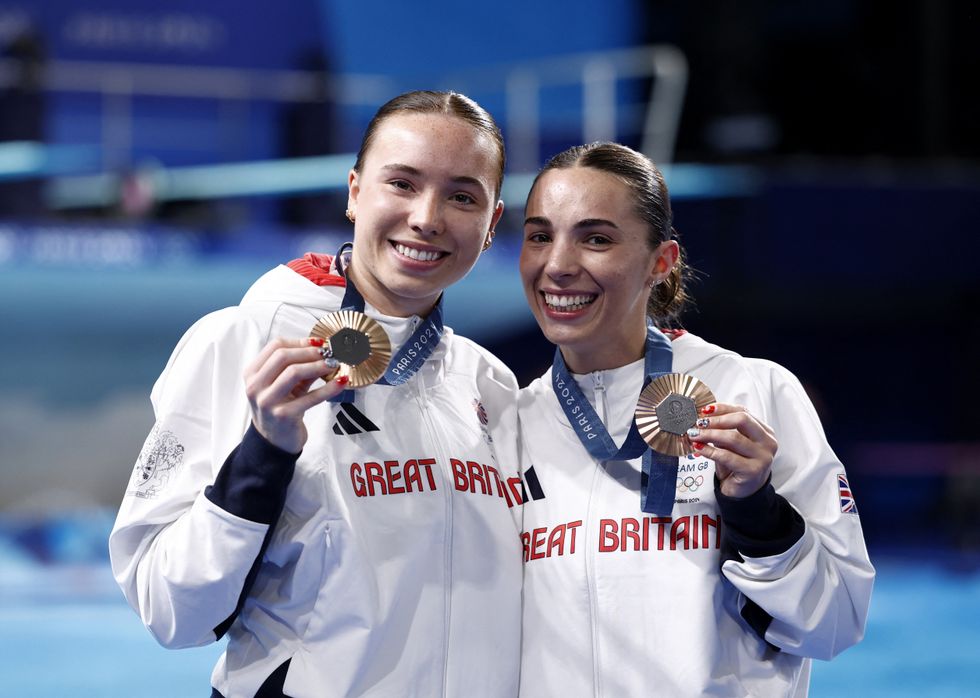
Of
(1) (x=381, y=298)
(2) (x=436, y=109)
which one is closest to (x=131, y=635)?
(1) (x=381, y=298)

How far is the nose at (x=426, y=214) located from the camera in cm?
221

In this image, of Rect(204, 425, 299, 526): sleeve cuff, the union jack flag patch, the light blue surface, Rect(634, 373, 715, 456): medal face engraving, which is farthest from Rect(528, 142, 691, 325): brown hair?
the light blue surface

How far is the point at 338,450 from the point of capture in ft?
6.98

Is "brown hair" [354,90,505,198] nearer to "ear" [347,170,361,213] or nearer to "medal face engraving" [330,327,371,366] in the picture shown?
"ear" [347,170,361,213]

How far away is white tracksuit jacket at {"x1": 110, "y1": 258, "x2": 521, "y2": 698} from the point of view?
1.94 m

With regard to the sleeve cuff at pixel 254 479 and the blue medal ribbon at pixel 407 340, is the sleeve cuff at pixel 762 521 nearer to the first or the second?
the blue medal ribbon at pixel 407 340

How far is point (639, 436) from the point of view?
2.33 meters

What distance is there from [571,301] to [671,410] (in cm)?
45

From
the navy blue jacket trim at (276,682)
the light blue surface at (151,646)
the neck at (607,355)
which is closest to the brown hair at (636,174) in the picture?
the neck at (607,355)

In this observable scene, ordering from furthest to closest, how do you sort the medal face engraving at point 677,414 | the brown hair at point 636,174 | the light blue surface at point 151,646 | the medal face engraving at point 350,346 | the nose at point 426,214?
the light blue surface at point 151,646
the brown hair at point 636,174
the nose at point 426,214
the medal face engraving at point 677,414
the medal face engraving at point 350,346

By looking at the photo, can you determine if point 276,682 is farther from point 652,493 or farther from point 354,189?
point 354,189

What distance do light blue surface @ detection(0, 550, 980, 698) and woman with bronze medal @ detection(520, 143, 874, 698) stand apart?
3.55 meters

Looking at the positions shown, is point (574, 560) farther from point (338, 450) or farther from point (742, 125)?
point (742, 125)

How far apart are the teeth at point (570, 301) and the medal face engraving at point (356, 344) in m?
0.58
